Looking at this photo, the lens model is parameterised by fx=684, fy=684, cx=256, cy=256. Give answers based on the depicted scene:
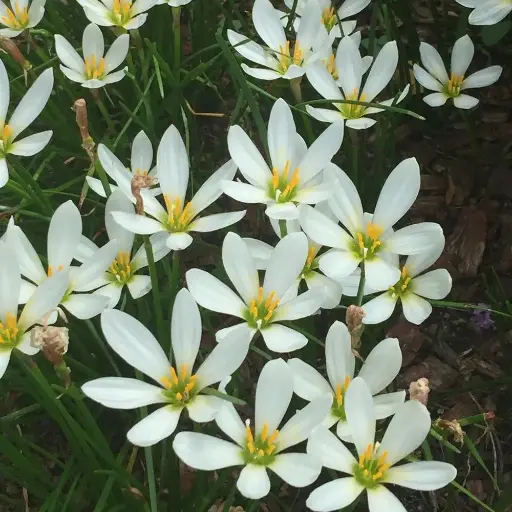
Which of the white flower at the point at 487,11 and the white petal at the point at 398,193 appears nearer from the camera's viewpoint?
the white petal at the point at 398,193

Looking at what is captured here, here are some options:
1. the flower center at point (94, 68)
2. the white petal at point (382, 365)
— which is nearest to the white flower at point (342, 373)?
the white petal at point (382, 365)

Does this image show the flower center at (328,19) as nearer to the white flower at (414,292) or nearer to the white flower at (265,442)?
the white flower at (414,292)

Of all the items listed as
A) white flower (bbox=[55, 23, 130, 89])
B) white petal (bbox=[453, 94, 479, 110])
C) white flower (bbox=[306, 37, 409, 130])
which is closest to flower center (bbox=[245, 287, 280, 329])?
white flower (bbox=[306, 37, 409, 130])

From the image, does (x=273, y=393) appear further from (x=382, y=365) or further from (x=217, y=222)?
(x=217, y=222)

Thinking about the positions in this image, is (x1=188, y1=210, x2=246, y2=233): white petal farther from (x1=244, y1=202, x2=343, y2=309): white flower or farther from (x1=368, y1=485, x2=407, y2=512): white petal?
(x1=368, y1=485, x2=407, y2=512): white petal

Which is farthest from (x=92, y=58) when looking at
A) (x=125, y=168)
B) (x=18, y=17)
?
(x=125, y=168)

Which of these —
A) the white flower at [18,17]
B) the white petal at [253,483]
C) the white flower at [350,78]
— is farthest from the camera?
the white flower at [18,17]

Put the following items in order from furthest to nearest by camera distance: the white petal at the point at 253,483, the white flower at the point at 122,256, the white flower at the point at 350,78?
the white flower at the point at 350,78
the white flower at the point at 122,256
the white petal at the point at 253,483
